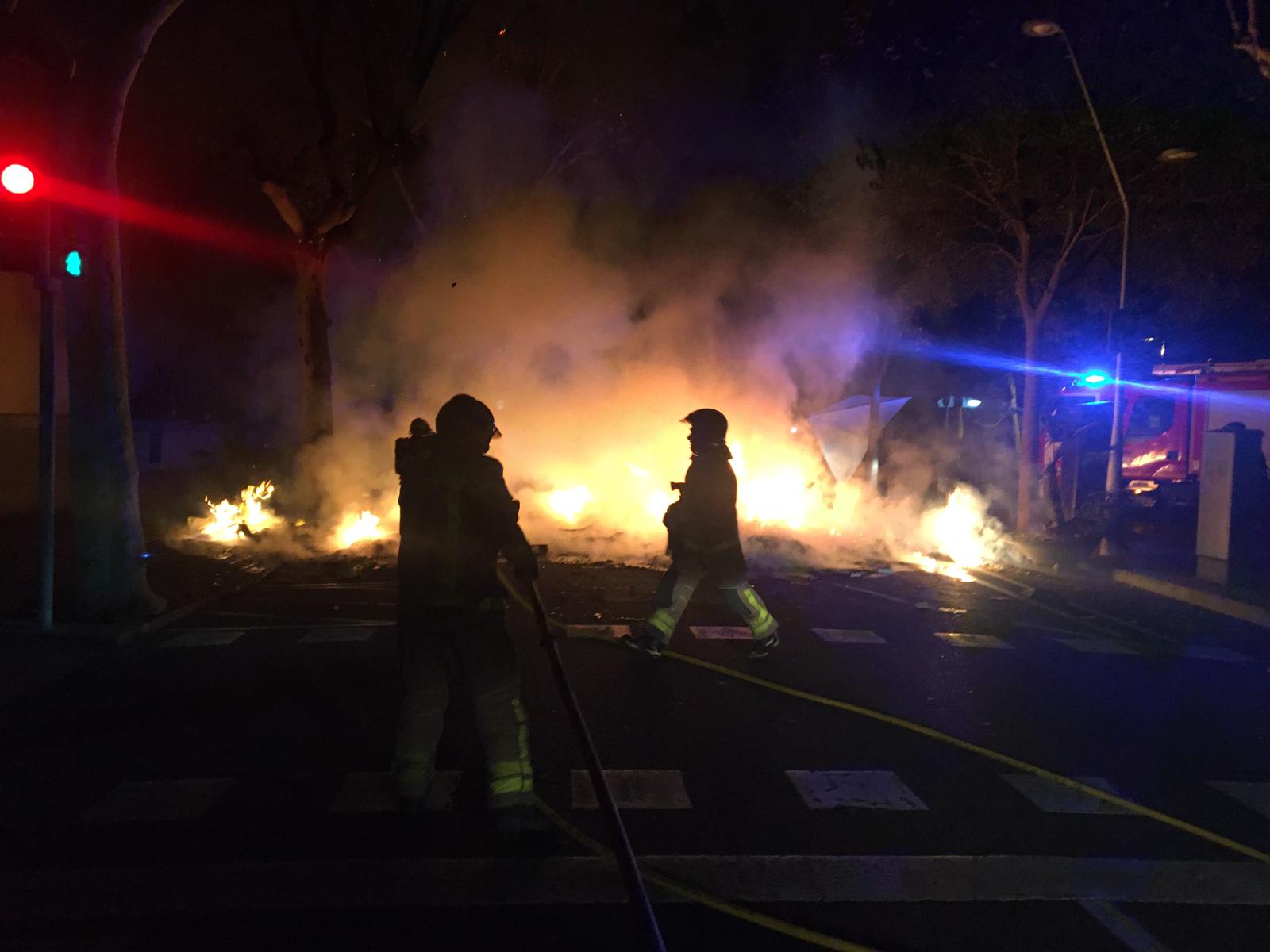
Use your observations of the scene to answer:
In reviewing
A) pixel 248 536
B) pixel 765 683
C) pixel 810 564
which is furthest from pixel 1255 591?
pixel 248 536

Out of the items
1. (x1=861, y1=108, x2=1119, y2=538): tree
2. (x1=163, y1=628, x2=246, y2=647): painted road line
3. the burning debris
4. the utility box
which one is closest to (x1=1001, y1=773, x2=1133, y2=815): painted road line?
(x1=163, y1=628, x2=246, y2=647): painted road line

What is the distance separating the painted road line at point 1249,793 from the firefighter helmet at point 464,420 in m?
3.77

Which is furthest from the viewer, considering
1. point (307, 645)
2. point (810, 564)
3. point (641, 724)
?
point (810, 564)

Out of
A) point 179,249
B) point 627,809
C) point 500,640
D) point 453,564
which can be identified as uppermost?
point 179,249

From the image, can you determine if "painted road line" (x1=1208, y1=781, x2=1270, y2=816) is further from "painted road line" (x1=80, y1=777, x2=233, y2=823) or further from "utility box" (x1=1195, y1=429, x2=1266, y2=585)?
"utility box" (x1=1195, y1=429, x2=1266, y2=585)

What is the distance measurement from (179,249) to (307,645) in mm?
15405

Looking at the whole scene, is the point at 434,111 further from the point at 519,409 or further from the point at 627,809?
the point at 627,809

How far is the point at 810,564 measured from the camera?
36.3ft

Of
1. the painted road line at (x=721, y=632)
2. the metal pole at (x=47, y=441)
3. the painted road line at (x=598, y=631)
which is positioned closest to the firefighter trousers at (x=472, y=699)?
the painted road line at (x=598, y=631)

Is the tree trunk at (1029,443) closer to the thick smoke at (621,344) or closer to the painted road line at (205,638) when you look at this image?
the thick smoke at (621,344)

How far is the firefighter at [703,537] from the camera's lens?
6211 millimetres

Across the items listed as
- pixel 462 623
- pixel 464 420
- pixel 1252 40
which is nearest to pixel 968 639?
pixel 462 623

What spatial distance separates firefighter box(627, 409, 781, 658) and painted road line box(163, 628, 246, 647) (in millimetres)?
3080

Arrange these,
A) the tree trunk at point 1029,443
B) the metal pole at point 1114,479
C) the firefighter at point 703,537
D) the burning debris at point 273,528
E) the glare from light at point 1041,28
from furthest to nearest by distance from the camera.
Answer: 1. the tree trunk at point 1029,443
2. the metal pole at point 1114,479
3. the burning debris at point 273,528
4. the glare from light at point 1041,28
5. the firefighter at point 703,537
